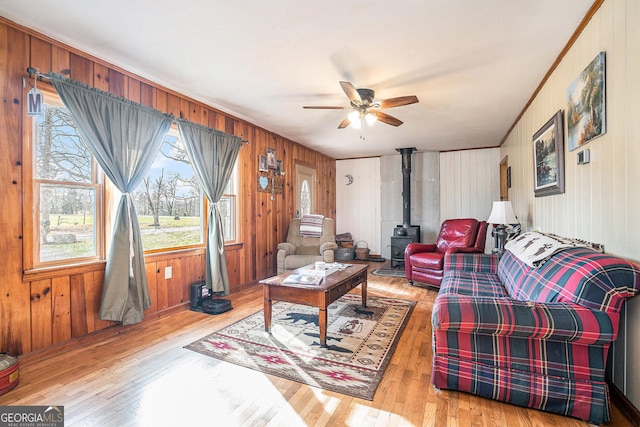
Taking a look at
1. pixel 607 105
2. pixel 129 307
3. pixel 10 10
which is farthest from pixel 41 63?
pixel 607 105

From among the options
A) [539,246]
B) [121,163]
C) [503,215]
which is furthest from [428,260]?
[121,163]

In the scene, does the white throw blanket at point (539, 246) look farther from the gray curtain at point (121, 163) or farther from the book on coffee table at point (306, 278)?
the gray curtain at point (121, 163)

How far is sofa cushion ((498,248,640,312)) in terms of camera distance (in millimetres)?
1517

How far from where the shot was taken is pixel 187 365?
2227mm

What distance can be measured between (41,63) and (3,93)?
37 cm

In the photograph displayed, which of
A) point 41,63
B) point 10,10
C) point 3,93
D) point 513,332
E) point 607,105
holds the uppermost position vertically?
point 10,10

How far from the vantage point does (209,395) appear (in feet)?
6.13

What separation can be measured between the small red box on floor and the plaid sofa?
8.36 feet

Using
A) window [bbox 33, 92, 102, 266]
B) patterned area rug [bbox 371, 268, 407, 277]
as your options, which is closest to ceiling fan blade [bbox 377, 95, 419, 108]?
window [bbox 33, 92, 102, 266]

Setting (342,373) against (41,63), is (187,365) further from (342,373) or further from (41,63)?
(41,63)

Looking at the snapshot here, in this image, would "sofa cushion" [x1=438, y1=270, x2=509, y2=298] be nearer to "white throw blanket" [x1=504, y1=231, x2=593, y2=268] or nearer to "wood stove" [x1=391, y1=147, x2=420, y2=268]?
"white throw blanket" [x1=504, y1=231, x2=593, y2=268]

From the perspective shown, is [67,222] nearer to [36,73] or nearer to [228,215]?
[36,73]

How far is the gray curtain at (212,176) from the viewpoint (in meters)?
3.51

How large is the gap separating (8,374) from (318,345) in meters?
1.97
